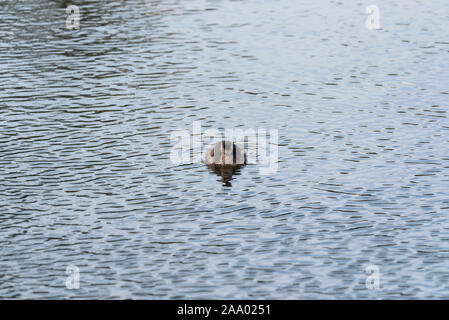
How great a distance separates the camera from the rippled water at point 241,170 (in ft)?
70.6

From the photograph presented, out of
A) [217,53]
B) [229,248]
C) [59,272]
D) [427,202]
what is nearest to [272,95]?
[217,53]

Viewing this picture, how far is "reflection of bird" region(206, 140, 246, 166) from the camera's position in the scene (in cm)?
2836

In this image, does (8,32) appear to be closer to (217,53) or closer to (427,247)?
(217,53)

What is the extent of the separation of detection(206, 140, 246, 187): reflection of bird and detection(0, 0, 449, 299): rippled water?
0.41 m

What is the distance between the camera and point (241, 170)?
28531mm

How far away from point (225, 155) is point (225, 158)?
4.5 inches

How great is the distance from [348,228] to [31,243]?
328 inches
